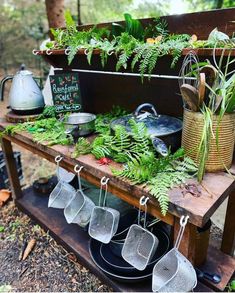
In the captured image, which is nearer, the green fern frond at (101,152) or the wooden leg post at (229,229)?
the green fern frond at (101,152)

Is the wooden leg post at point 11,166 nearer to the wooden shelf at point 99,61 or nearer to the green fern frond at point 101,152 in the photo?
the wooden shelf at point 99,61

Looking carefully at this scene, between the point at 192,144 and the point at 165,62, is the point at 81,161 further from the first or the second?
the point at 165,62

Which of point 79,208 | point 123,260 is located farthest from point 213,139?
point 123,260

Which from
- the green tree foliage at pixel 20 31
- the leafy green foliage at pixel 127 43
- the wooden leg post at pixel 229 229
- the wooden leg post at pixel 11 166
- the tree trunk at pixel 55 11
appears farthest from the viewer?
the green tree foliage at pixel 20 31

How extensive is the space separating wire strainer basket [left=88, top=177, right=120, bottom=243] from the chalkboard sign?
78 cm

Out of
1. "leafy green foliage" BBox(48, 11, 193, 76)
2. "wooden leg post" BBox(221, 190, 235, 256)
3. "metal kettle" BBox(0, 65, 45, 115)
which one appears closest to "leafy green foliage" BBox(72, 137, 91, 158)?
"leafy green foliage" BBox(48, 11, 193, 76)

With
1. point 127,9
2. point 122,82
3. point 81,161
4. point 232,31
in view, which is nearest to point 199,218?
point 81,161

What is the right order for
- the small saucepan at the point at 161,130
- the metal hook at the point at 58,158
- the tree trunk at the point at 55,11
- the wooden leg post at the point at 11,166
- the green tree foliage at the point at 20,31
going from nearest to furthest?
the small saucepan at the point at 161,130 < the metal hook at the point at 58,158 < the wooden leg post at the point at 11,166 < the tree trunk at the point at 55,11 < the green tree foliage at the point at 20,31

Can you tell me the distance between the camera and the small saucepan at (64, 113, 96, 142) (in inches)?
50.0

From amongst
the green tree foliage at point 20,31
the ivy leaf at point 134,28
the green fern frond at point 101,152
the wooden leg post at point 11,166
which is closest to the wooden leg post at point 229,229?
the green fern frond at point 101,152

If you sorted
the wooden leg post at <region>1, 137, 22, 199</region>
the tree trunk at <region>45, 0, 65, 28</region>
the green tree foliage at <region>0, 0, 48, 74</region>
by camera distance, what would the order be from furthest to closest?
the green tree foliage at <region>0, 0, 48, 74</region> < the tree trunk at <region>45, 0, 65, 28</region> < the wooden leg post at <region>1, 137, 22, 199</region>

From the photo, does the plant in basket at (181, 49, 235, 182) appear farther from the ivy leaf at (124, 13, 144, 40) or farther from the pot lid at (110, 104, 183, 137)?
the ivy leaf at (124, 13, 144, 40)

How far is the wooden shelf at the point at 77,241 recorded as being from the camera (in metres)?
1.26

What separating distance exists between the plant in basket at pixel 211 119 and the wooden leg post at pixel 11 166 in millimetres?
1447
